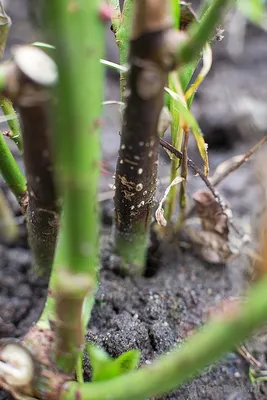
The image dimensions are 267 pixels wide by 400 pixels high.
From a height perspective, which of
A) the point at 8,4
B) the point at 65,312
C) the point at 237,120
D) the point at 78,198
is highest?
the point at 78,198

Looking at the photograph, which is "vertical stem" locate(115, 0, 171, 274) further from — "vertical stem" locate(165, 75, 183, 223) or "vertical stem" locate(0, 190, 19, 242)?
"vertical stem" locate(0, 190, 19, 242)

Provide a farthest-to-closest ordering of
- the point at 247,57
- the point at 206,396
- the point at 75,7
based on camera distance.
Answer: the point at 247,57, the point at 206,396, the point at 75,7

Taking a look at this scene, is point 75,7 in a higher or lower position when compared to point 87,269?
higher

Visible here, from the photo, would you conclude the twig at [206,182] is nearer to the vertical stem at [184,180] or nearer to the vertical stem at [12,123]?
the vertical stem at [184,180]

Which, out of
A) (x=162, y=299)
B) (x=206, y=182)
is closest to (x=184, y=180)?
(x=206, y=182)

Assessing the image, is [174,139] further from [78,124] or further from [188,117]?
[78,124]

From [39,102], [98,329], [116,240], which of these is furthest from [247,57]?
[39,102]

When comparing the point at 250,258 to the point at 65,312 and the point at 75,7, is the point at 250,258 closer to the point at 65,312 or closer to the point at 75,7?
the point at 65,312

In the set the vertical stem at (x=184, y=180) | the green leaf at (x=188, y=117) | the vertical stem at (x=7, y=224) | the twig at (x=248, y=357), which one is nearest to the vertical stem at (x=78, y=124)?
the green leaf at (x=188, y=117)
